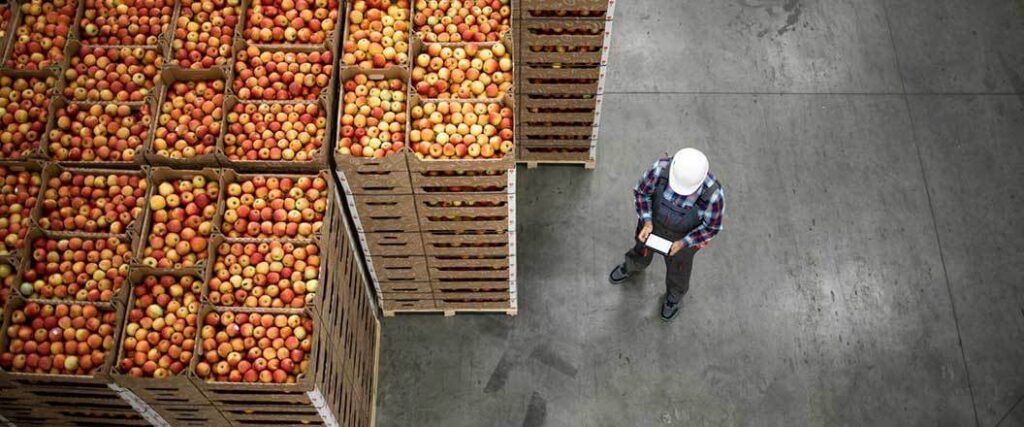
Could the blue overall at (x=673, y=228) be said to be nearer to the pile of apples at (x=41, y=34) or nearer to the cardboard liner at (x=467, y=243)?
the cardboard liner at (x=467, y=243)

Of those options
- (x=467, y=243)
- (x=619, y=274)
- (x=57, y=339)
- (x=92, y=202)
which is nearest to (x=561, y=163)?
(x=619, y=274)

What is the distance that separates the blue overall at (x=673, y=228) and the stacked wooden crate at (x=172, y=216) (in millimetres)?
2149

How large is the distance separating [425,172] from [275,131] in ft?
3.21

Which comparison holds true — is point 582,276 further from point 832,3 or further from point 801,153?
point 832,3

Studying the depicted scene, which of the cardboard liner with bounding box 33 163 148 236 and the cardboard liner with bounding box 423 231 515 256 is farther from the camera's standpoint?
the cardboard liner with bounding box 423 231 515 256

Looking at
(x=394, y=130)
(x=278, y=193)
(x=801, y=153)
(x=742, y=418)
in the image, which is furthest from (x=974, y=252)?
(x=278, y=193)

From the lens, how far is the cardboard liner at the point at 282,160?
500 cm

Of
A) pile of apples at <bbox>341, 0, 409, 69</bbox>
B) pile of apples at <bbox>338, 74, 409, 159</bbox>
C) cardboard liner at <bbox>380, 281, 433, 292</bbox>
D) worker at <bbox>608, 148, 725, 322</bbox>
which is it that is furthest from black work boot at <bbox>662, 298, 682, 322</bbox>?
pile of apples at <bbox>341, 0, 409, 69</bbox>

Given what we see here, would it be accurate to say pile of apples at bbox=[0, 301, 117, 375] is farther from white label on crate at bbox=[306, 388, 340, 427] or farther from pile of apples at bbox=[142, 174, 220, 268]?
white label on crate at bbox=[306, 388, 340, 427]

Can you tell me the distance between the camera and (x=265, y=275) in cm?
480

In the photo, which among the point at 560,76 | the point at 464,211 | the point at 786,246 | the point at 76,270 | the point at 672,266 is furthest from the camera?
the point at 786,246

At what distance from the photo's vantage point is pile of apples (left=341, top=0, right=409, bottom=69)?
5.36 meters

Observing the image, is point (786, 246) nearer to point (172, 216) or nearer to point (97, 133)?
point (172, 216)

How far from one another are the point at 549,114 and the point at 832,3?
3.70 m
